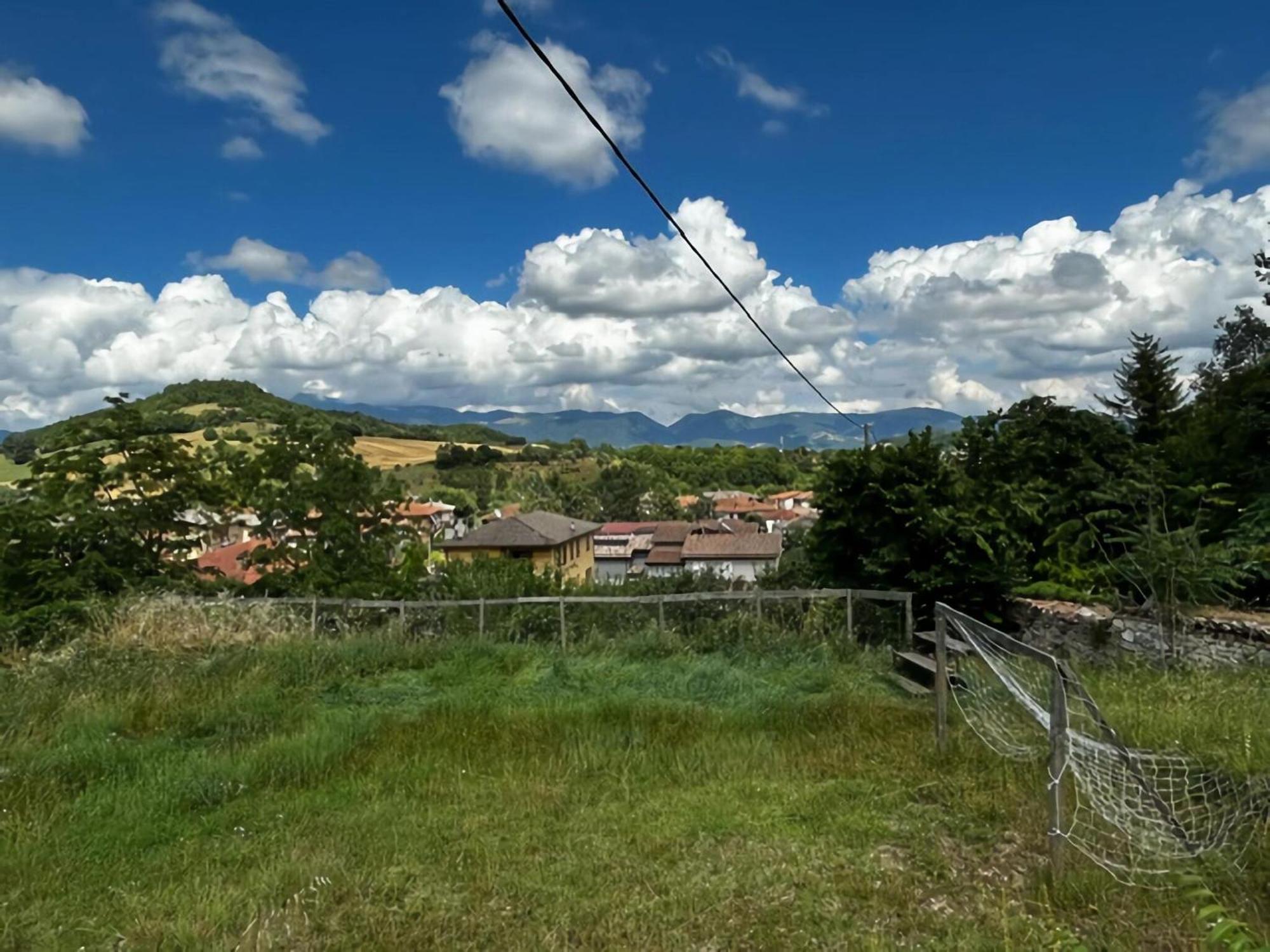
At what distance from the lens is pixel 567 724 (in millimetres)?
6695

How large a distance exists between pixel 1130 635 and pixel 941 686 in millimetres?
4650

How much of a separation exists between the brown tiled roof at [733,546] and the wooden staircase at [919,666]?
45933mm

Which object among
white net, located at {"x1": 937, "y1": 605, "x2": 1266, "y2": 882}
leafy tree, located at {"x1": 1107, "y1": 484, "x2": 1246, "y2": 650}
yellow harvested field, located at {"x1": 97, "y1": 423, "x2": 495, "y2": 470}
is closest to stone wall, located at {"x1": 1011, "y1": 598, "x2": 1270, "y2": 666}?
leafy tree, located at {"x1": 1107, "y1": 484, "x2": 1246, "y2": 650}

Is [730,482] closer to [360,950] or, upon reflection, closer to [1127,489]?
[1127,489]

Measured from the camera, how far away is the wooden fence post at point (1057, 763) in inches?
153

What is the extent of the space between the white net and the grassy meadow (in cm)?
19

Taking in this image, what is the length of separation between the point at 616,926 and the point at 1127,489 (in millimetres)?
10126

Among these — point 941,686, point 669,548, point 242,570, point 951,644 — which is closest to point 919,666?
point 951,644

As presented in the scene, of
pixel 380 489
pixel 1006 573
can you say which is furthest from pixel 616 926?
pixel 380 489

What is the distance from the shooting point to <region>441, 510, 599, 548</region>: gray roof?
157 feet

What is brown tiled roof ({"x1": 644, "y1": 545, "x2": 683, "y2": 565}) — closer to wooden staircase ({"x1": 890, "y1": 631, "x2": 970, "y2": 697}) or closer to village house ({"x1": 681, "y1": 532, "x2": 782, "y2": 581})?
village house ({"x1": 681, "y1": 532, "x2": 782, "y2": 581})

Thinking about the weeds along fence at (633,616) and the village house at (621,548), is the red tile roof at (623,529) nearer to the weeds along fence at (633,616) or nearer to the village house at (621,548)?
the village house at (621,548)

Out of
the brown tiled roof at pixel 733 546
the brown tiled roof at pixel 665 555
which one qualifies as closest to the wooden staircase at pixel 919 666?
the brown tiled roof at pixel 733 546

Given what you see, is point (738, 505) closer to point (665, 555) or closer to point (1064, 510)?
point (665, 555)
